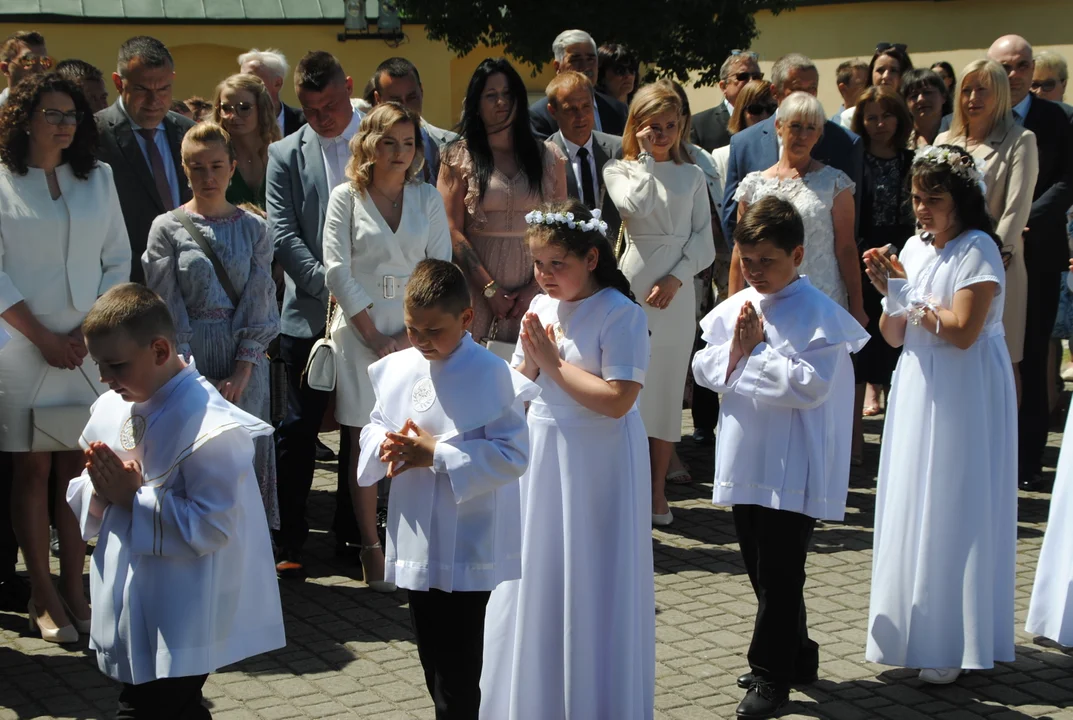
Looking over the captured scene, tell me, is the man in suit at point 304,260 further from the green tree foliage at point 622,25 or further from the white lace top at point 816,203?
the green tree foliage at point 622,25

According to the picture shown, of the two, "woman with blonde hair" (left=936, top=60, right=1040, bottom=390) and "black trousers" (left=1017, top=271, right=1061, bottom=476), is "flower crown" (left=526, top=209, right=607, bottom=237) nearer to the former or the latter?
"woman with blonde hair" (left=936, top=60, right=1040, bottom=390)

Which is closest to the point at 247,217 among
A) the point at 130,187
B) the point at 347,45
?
the point at 130,187

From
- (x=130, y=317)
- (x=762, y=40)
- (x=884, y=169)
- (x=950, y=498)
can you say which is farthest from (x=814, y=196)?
(x=762, y=40)

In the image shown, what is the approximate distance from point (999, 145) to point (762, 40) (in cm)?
1656

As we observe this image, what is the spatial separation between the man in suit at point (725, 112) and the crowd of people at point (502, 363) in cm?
155

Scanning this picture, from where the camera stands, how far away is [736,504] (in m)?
5.29

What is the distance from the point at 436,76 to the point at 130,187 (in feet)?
66.3

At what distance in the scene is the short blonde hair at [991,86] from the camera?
8320 mm

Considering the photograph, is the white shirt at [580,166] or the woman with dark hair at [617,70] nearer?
the white shirt at [580,166]

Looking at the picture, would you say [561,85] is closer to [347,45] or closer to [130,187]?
[130,187]

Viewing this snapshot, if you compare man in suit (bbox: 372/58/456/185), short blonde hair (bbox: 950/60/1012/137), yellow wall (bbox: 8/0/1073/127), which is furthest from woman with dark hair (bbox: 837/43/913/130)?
yellow wall (bbox: 8/0/1073/127)

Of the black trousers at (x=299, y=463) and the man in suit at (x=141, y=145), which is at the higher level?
the man in suit at (x=141, y=145)

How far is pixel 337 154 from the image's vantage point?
7320 millimetres

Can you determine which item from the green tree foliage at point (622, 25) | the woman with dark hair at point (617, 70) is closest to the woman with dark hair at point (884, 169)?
the woman with dark hair at point (617, 70)
